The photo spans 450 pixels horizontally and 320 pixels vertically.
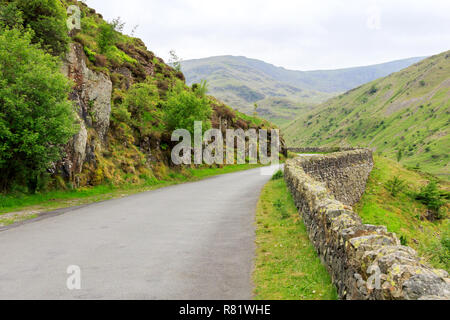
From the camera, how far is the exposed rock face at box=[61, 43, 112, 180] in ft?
65.5

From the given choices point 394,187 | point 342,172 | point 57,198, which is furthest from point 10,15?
point 394,187

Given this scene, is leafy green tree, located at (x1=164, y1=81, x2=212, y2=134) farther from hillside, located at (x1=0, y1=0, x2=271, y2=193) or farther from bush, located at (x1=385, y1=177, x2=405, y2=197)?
bush, located at (x1=385, y1=177, x2=405, y2=197)

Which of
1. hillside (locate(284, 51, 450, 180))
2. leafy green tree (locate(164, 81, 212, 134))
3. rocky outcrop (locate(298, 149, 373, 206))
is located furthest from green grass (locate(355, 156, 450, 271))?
hillside (locate(284, 51, 450, 180))

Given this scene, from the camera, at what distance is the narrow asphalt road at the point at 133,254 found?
654 centimetres

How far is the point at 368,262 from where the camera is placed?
5219mm

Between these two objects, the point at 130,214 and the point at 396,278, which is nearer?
Result: the point at 396,278

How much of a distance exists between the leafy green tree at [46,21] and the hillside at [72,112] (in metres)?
0.06

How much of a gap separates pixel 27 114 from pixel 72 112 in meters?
2.47

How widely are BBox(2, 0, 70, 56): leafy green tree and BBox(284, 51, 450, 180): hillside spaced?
90580 millimetres

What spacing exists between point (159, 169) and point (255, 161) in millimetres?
30637

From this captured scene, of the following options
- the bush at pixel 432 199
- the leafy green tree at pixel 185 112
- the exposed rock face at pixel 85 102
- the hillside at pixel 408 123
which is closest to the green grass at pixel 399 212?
the bush at pixel 432 199

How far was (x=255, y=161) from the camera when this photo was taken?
5775 cm
